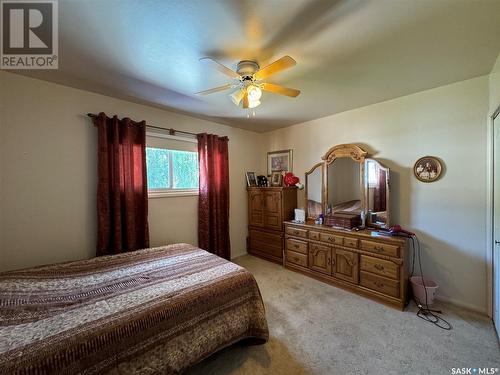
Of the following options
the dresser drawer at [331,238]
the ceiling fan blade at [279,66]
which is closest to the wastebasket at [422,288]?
the dresser drawer at [331,238]

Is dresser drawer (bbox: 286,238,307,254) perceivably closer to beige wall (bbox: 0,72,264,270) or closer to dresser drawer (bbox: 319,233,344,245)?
dresser drawer (bbox: 319,233,344,245)

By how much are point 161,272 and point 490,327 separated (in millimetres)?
3109

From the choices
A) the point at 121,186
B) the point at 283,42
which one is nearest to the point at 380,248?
the point at 283,42

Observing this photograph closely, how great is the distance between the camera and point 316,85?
7.38ft

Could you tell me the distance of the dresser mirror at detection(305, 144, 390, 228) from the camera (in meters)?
2.70

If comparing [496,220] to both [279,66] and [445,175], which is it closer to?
[445,175]

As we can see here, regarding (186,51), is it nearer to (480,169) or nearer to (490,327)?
(480,169)

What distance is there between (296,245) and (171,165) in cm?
231

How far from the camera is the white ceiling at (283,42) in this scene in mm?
1249

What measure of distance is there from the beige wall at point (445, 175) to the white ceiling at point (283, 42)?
27 centimetres

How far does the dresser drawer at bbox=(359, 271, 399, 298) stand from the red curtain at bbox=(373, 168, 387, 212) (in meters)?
0.85

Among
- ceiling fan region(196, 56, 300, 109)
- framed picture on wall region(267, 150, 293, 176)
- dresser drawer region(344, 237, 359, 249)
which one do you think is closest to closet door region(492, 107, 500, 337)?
dresser drawer region(344, 237, 359, 249)

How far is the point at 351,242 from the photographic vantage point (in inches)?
102

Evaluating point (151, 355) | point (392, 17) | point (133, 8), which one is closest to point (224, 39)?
point (133, 8)
